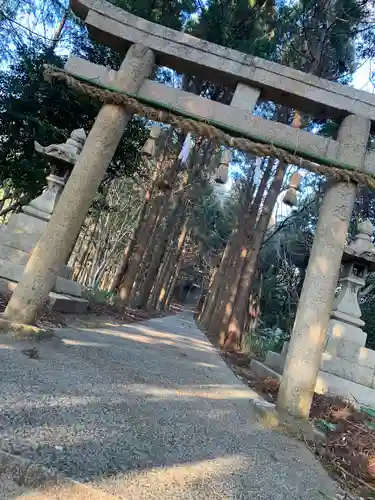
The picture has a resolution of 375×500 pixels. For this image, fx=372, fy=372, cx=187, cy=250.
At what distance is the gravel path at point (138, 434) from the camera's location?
6.77 feet

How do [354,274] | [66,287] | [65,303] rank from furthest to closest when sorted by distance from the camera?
[66,287] < [354,274] < [65,303]

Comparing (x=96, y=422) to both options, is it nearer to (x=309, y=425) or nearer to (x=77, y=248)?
(x=309, y=425)

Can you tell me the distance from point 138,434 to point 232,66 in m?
4.59

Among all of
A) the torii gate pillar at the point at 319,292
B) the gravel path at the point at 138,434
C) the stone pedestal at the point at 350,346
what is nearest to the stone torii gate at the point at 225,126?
the torii gate pillar at the point at 319,292

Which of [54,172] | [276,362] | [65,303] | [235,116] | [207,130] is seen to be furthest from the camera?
[276,362]

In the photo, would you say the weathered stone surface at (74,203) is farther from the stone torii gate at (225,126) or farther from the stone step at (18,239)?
the stone step at (18,239)

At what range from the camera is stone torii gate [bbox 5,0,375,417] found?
4539 mm

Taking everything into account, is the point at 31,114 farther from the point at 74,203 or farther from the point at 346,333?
the point at 346,333

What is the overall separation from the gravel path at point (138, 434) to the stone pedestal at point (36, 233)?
90.1 inches

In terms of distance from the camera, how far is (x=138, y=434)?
264 centimetres

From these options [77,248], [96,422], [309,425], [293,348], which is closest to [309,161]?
[293,348]

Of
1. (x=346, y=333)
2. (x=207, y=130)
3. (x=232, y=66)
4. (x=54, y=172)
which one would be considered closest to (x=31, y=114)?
(x=54, y=172)

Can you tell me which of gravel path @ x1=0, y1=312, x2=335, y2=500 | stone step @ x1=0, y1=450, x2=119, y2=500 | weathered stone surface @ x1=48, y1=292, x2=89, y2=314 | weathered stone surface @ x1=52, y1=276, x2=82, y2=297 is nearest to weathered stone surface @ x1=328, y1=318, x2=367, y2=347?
gravel path @ x1=0, y1=312, x2=335, y2=500

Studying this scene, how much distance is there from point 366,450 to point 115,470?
2838mm
